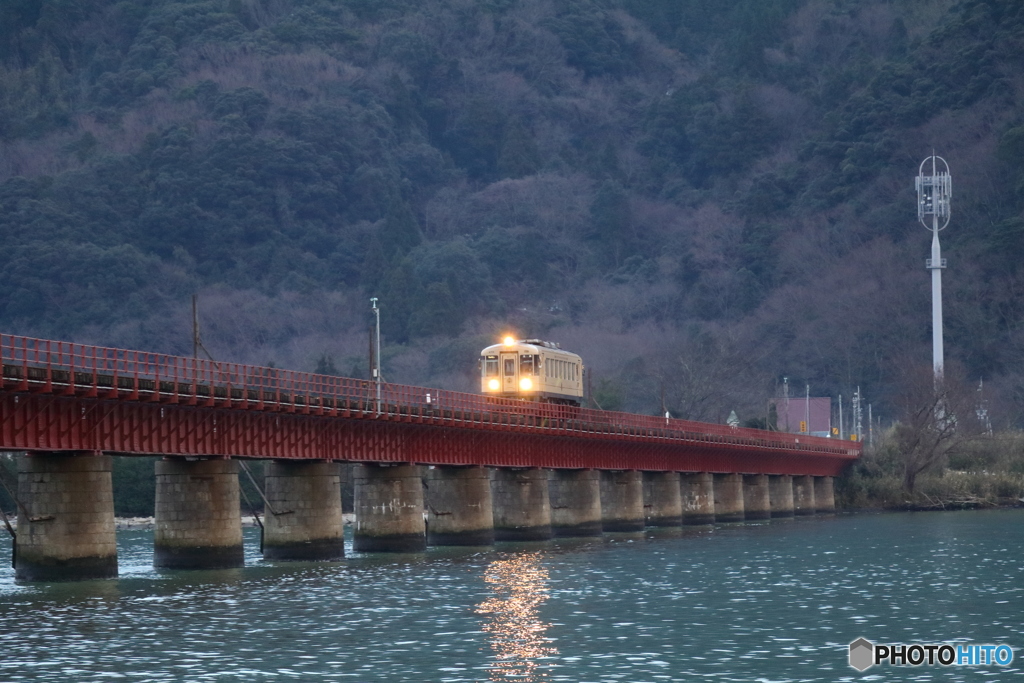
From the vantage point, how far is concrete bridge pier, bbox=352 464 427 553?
74000 mm

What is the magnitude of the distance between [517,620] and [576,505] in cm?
4250

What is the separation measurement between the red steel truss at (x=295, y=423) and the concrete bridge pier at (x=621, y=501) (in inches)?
47.4

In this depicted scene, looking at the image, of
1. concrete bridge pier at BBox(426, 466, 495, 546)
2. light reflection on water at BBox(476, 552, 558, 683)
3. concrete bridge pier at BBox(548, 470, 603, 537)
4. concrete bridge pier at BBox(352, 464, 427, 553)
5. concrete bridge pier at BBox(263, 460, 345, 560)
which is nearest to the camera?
light reflection on water at BBox(476, 552, 558, 683)

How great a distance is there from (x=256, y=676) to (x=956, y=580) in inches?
1269

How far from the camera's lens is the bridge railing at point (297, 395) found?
5353 centimetres

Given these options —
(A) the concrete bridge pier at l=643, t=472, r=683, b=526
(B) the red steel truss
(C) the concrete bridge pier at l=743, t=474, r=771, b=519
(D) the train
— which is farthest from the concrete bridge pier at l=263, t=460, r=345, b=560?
(C) the concrete bridge pier at l=743, t=474, r=771, b=519

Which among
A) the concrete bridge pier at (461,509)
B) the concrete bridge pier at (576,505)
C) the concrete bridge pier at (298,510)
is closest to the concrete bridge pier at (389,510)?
the concrete bridge pier at (461,509)

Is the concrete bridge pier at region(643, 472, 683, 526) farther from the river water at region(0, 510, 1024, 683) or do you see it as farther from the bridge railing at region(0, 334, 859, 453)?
the river water at region(0, 510, 1024, 683)

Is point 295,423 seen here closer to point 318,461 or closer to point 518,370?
point 318,461

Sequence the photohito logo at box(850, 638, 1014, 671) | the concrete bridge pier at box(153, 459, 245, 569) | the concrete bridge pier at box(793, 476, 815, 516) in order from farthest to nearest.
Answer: the concrete bridge pier at box(793, 476, 815, 516), the concrete bridge pier at box(153, 459, 245, 569), the photohito logo at box(850, 638, 1014, 671)

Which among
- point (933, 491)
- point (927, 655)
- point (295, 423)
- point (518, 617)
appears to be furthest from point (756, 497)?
point (927, 655)

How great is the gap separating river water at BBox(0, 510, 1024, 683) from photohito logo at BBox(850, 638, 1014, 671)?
0.60 meters

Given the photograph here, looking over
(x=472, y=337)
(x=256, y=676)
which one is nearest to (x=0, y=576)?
(x=256, y=676)

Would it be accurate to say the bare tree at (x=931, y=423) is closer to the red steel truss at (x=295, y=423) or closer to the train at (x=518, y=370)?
the red steel truss at (x=295, y=423)
